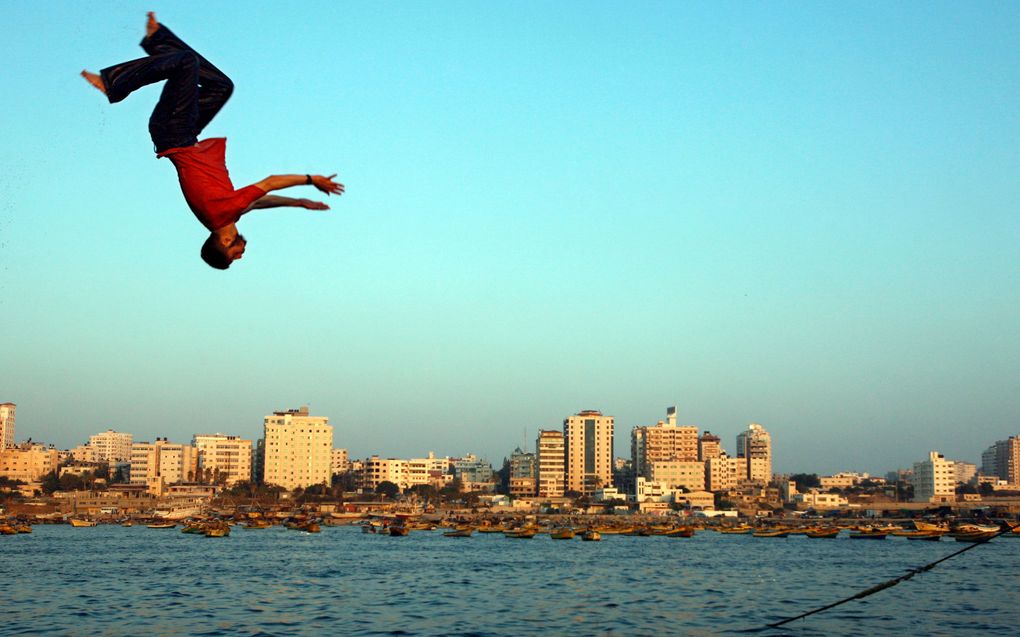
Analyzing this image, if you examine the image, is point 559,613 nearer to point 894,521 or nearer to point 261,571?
point 261,571

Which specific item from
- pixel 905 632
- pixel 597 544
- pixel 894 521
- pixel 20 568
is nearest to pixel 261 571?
pixel 20 568

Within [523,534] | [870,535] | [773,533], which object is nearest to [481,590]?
[523,534]

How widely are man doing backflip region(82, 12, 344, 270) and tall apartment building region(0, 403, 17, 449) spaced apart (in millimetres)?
169052

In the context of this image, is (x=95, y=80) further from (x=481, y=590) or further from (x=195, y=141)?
(x=481, y=590)

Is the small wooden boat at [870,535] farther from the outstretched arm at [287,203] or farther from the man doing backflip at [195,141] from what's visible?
the man doing backflip at [195,141]

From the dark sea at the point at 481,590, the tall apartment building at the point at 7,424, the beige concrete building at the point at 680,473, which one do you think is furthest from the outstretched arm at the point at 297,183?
the tall apartment building at the point at 7,424

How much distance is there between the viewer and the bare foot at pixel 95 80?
4.45 metres

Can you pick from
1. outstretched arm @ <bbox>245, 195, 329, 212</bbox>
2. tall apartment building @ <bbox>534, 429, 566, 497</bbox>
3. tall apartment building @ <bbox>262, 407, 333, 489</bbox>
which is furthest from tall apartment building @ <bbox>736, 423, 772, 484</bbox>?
outstretched arm @ <bbox>245, 195, 329, 212</bbox>

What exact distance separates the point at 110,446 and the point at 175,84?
669 feet

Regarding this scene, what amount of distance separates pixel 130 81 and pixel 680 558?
5622cm

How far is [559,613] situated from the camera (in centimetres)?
3081

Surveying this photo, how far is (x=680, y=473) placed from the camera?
504 feet

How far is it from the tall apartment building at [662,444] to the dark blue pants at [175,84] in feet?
510

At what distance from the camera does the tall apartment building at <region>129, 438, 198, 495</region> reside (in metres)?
151
